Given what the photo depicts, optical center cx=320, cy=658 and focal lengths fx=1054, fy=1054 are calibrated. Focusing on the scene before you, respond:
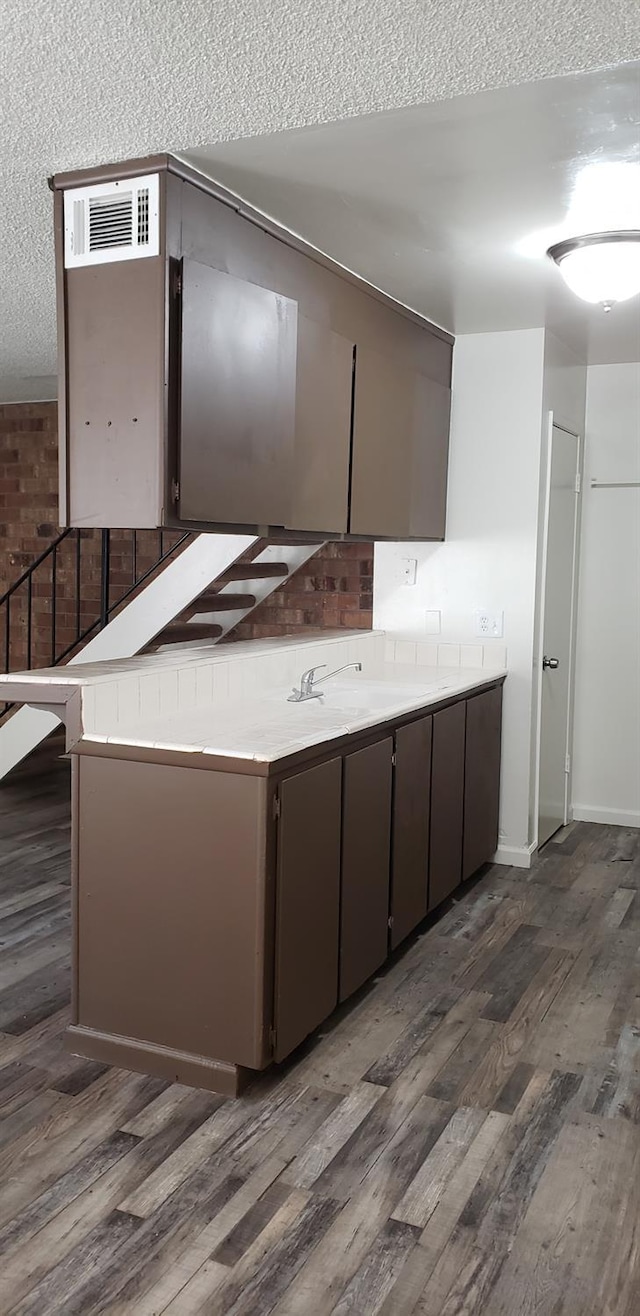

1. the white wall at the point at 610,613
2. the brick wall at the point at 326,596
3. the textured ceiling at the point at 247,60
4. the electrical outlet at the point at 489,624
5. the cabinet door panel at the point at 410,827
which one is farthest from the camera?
the brick wall at the point at 326,596

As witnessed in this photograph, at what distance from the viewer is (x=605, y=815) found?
18.1ft

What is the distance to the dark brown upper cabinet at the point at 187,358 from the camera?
8.93ft

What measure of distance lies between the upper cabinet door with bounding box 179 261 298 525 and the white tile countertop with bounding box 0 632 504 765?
549mm

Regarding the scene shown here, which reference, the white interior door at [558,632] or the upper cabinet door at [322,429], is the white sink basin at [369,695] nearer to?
the upper cabinet door at [322,429]

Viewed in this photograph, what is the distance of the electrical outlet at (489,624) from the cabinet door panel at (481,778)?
0.85ft

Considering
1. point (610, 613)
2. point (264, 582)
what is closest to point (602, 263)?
point (610, 613)

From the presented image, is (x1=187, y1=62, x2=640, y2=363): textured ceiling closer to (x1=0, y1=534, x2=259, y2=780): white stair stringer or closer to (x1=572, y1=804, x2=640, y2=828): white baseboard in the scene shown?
(x1=0, y1=534, x2=259, y2=780): white stair stringer

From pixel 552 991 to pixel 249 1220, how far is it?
152 centimetres

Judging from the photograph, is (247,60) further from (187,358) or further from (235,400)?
(235,400)

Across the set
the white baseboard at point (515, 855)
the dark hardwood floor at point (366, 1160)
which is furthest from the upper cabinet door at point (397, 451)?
the dark hardwood floor at point (366, 1160)

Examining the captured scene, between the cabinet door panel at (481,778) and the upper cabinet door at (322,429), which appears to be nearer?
the upper cabinet door at (322,429)

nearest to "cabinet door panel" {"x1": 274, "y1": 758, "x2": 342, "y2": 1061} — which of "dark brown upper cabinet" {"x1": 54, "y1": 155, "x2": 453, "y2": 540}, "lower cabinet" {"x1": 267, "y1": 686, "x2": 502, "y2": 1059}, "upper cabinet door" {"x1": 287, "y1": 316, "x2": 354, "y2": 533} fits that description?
"lower cabinet" {"x1": 267, "y1": 686, "x2": 502, "y2": 1059}

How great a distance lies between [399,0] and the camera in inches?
76.1

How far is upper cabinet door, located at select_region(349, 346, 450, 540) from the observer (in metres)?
3.92
